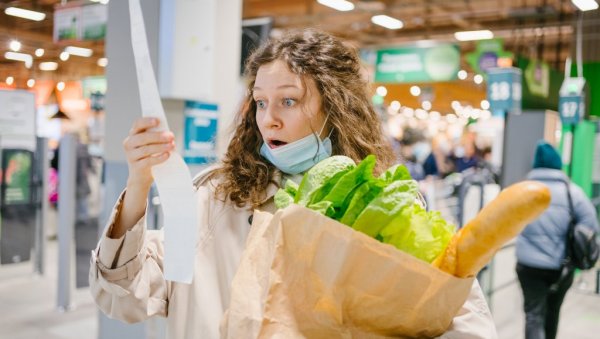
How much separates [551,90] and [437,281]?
11.5 m

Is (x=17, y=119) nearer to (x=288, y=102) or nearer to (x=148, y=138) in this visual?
(x=288, y=102)

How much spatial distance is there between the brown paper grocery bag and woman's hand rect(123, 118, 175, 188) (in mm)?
284

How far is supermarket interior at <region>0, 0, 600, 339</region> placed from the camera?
853 millimetres

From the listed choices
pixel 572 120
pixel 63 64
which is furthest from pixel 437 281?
pixel 63 64

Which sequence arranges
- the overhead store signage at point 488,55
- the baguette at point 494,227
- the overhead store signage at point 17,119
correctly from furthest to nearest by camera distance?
1. the overhead store signage at point 488,55
2. the overhead store signage at point 17,119
3. the baguette at point 494,227

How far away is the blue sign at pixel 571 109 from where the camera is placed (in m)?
8.35

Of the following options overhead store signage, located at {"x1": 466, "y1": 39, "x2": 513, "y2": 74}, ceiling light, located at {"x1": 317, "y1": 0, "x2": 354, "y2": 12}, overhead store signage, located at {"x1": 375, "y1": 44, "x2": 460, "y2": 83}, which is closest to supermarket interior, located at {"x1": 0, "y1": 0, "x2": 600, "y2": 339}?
overhead store signage, located at {"x1": 375, "y1": 44, "x2": 460, "y2": 83}

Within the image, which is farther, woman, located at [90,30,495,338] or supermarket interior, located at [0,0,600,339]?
woman, located at [90,30,495,338]

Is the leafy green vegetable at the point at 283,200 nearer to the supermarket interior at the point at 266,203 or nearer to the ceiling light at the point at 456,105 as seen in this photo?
the supermarket interior at the point at 266,203

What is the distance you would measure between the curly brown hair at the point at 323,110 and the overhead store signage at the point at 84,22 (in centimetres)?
556

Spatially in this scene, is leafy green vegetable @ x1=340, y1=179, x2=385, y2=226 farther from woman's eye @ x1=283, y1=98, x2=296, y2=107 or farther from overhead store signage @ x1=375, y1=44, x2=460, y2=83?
overhead store signage @ x1=375, y1=44, x2=460, y2=83

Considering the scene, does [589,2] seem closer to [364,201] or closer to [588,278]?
[588,278]

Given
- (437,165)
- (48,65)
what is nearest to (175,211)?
(437,165)

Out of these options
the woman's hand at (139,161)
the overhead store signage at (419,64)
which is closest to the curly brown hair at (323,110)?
the woman's hand at (139,161)
